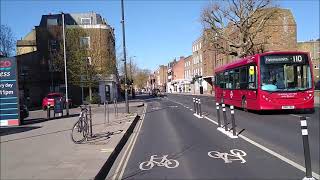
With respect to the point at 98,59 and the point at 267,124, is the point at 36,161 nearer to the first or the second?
the point at 267,124

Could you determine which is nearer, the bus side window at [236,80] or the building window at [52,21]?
the bus side window at [236,80]

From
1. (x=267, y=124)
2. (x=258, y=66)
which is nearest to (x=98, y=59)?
(x=258, y=66)

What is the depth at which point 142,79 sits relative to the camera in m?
169

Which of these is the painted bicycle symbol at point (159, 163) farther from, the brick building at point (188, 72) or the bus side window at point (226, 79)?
the brick building at point (188, 72)

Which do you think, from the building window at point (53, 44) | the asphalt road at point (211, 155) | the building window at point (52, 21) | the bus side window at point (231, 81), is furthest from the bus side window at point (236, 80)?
the building window at point (52, 21)

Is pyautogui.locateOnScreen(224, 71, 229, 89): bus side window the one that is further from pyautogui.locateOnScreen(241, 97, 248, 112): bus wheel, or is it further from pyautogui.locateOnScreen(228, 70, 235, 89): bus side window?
pyautogui.locateOnScreen(241, 97, 248, 112): bus wheel

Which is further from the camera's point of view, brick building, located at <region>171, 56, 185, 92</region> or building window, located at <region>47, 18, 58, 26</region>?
brick building, located at <region>171, 56, 185, 92</region>

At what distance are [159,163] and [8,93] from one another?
4.91m

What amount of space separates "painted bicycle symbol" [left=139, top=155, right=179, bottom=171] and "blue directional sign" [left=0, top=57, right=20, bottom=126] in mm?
4154

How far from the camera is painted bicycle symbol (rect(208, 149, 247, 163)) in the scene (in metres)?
11.0

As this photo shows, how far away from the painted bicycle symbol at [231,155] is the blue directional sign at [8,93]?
5.39 meters

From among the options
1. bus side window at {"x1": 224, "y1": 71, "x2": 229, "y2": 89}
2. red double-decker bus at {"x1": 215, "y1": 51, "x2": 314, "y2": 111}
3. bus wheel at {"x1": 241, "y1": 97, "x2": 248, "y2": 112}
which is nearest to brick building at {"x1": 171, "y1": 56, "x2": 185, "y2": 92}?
bus side window at {"x1": 224, "y1": 71, "x2": 229, "y2": 89}

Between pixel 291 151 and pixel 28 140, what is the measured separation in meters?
7.94

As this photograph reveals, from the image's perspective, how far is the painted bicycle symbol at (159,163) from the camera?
10420 millimetres
